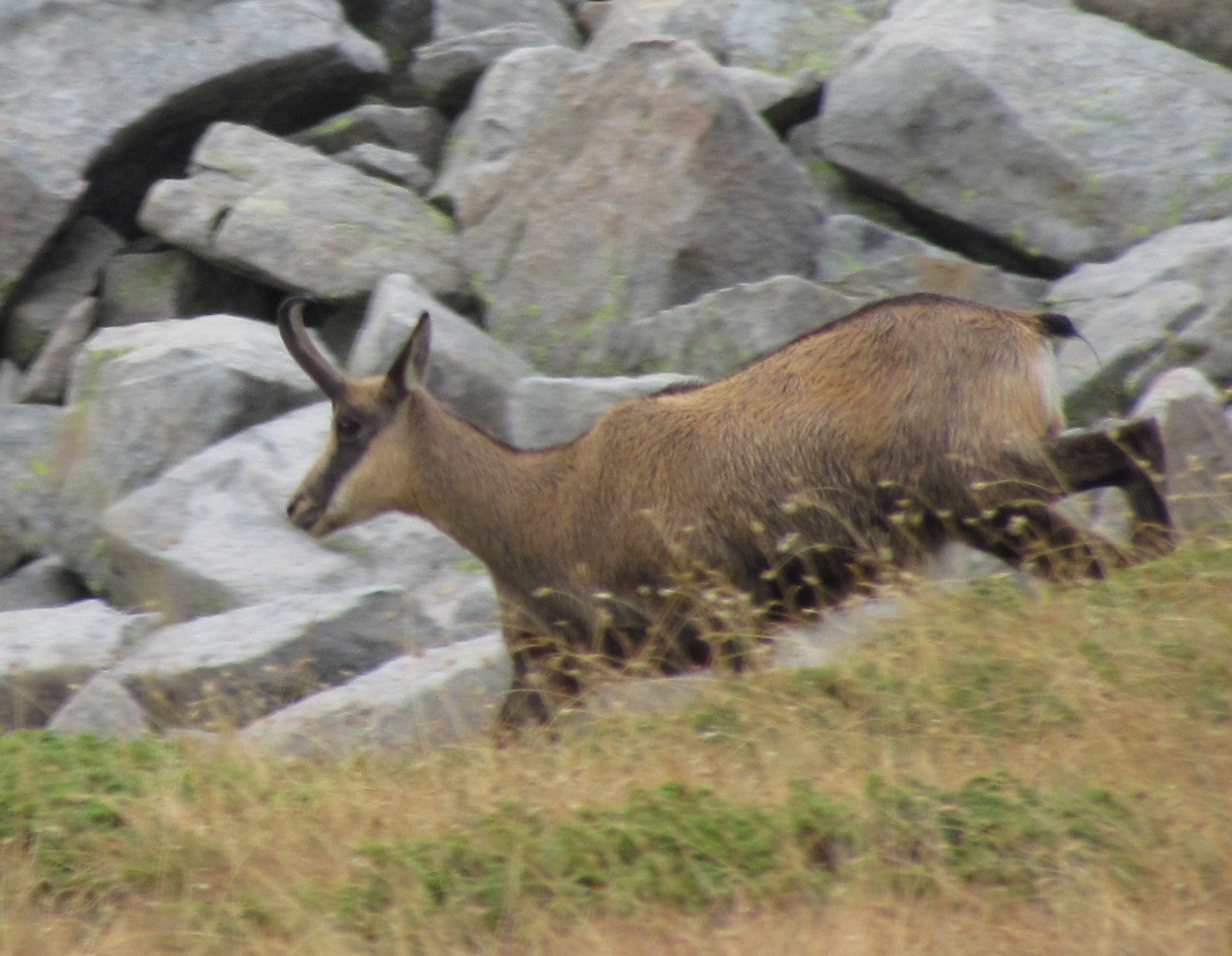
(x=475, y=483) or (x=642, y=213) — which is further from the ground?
(x=475, y=483)

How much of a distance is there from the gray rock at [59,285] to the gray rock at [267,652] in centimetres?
396

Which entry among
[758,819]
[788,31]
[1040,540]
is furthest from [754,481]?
[788,31]

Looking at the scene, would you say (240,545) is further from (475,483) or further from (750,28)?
(750,28)

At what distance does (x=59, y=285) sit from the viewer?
10938 mm

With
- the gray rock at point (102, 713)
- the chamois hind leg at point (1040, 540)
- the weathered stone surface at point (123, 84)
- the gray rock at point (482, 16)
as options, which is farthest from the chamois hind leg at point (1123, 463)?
the gray rock at point (482, 16)

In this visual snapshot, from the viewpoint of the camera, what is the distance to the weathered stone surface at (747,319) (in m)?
8.79

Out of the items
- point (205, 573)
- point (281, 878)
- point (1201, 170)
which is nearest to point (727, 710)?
point (281, 878)

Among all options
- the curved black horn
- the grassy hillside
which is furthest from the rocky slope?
the grassy hillside

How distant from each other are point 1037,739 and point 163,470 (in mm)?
5467

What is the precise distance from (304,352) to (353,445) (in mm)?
447

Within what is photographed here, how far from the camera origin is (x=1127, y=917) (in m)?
3.88

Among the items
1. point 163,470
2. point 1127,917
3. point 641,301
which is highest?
point 1127,917

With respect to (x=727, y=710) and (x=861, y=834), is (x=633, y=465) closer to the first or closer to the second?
(x=727, y=710)

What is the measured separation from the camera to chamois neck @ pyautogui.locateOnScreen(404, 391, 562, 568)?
726 cm
